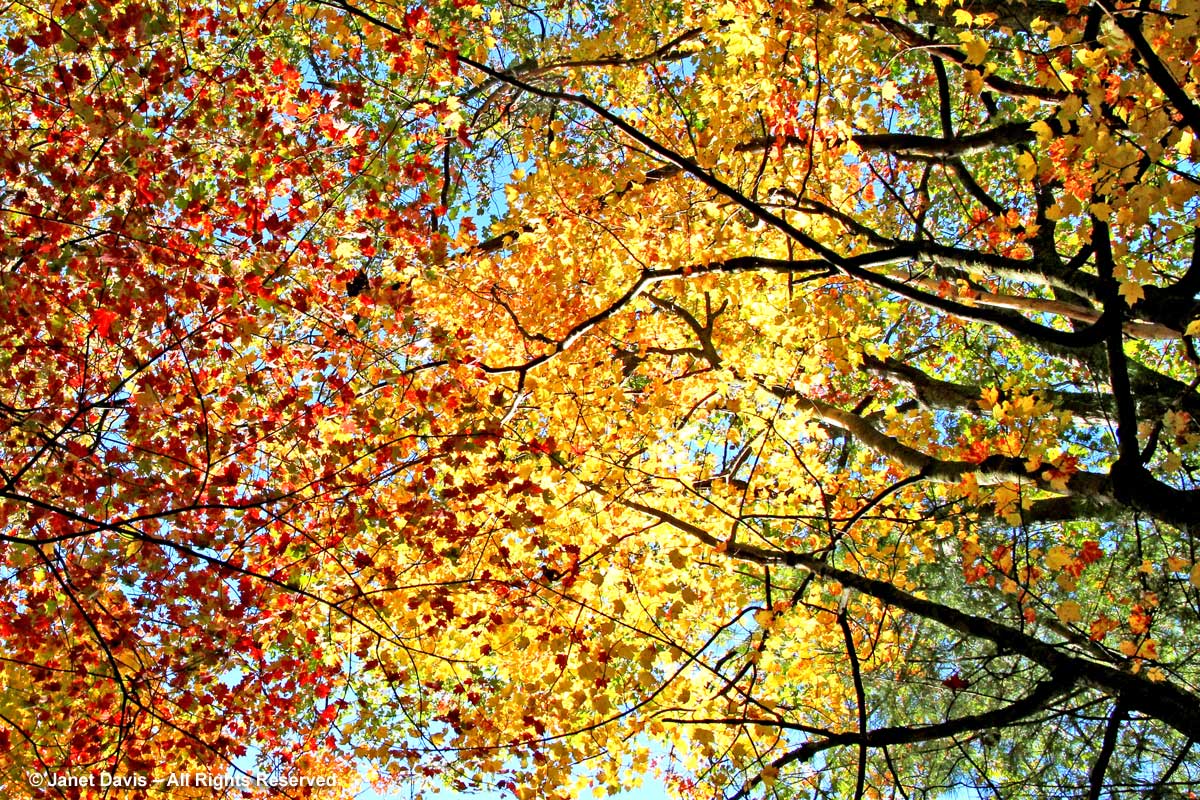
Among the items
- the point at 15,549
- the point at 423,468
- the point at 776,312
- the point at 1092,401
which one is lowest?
the point at 15,549

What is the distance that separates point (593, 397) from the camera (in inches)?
299

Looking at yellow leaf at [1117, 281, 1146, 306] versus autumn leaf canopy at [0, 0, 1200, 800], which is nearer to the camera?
yellow leaf at [1117, 281, 1146, 306]

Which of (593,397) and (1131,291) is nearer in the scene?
(1131,291)

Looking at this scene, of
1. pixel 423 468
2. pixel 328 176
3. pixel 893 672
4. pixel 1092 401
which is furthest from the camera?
pixel 328 176

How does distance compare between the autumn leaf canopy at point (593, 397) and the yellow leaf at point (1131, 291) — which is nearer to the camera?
the yellow leaf at point (1131, 291)

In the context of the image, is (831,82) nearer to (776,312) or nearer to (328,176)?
(776,312)

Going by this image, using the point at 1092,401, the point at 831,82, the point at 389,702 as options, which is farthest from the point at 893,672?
the point at 389,702

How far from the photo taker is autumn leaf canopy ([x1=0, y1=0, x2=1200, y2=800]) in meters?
4.77

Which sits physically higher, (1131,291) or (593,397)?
(593,397)

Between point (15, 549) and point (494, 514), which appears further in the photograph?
point (494, 514)

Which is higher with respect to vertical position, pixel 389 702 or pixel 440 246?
pixel 440 246

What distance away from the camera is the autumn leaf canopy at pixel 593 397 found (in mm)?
4773

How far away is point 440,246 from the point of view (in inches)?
284

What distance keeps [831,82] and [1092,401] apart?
3090 mm
